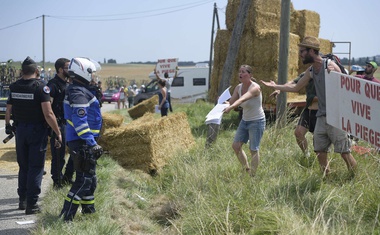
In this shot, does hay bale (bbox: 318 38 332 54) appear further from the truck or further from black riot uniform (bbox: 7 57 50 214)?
the truck

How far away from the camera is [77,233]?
522cm

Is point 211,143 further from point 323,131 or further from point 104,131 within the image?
point 323,131

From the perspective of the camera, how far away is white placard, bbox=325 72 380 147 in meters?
4.96

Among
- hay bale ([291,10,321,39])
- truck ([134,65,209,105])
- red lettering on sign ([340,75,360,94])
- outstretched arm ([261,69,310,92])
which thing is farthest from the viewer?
truck ([134,65,209,105])

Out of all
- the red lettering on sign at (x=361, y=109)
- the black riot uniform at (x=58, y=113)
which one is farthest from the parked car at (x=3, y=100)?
the red lettering on sign at (x=361, y=109)

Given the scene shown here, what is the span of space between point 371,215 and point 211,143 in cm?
502

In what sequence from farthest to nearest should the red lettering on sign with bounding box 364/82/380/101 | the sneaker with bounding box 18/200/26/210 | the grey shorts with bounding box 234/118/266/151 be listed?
the grey shorts with bounding box 234/118/266/151, the sneaker with bounding box 18/200/26/210, the red lettering on sign with bounding box 364/82/380/101

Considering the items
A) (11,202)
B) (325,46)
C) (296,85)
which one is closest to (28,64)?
(11,202)

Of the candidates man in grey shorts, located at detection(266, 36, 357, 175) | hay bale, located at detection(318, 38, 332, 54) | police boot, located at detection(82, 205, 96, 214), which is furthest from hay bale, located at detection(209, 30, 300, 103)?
police boot, located at detection(82, 205, 96, 214)

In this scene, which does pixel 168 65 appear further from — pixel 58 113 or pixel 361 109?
pixel 361 109

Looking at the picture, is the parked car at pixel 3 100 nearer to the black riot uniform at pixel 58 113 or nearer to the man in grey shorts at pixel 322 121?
the black riot uniform at pixel 58 113

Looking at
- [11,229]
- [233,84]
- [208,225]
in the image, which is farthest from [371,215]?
[233,84]

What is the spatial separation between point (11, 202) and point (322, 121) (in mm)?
4257

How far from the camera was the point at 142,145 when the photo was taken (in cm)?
927
